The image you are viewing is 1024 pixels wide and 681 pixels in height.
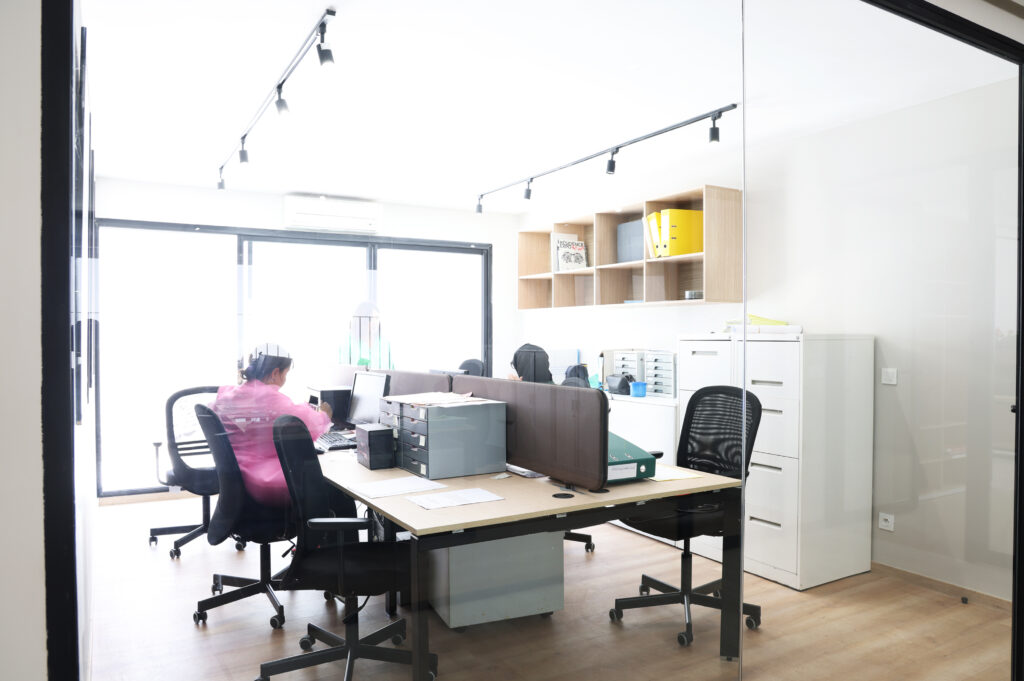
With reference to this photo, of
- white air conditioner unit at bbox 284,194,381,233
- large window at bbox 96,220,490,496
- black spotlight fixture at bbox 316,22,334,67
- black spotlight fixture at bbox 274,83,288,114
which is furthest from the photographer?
black spotlight fixture at bbox 316,22,334,67

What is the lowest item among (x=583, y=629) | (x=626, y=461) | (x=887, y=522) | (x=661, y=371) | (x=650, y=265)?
(x=583, y=629)

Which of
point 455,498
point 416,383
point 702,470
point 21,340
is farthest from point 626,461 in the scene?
point 21,340

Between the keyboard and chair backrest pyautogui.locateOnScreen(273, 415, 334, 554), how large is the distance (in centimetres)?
4

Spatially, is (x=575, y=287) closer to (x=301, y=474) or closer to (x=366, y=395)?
(x=366, y=395)

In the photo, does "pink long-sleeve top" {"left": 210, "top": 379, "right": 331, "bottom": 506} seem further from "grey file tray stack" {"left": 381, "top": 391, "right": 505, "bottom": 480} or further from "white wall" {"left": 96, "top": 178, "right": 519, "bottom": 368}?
"grey file tray stack" {"left": 381, "top": 391, "right": 505, "bottom": 480}

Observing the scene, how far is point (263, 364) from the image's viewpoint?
1.52 meters

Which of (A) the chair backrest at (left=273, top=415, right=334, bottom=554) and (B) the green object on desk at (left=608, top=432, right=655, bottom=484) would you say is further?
(B) the green object on desk at (left=608, top=432, right=655, bottom=484)

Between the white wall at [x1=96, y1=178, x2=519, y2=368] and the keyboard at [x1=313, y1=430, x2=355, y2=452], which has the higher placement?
the white wall at [x1=96, y1=178, x2=519, y2=368]

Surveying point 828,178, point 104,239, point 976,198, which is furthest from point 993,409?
point 104,239

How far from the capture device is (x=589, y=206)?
7.28 ft

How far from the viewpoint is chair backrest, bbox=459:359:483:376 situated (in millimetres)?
2025

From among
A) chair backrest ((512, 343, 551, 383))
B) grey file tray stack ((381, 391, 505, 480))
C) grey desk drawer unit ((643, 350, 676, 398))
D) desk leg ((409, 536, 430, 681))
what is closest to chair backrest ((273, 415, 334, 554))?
desk leg ((409, 536, 430, 681))

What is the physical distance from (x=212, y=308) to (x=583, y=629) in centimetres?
152

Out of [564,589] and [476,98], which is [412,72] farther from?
[564,589]
